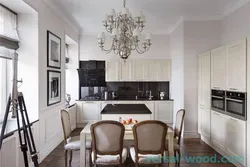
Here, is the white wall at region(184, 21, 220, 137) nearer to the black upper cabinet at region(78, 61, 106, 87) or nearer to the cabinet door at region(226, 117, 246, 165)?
the cabinet door at region(226, 117, 246, 165)

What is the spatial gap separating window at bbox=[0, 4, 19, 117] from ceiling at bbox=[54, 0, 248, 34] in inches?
46.6

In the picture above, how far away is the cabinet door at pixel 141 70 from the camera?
6.19 meters

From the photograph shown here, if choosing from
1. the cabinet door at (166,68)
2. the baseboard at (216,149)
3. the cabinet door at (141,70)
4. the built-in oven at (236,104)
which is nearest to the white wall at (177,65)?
the cabinet door at (166,68)

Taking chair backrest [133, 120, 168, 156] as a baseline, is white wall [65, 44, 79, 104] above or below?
above

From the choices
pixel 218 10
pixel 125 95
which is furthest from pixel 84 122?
pixel 218 10

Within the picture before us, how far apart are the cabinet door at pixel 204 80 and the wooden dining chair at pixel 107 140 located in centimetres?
259

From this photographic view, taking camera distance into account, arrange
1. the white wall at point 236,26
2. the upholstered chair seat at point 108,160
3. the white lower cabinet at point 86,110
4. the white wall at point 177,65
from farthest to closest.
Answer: the white lower cabinet at point 86,110
the white wall at point 177,65
the white wall at point 236,26
the upholstered chair seat at point 108,160

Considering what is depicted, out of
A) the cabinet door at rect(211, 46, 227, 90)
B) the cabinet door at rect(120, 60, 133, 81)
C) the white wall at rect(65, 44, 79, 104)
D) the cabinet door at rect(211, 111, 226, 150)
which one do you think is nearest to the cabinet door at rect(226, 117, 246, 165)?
the cabinet door at rect(211, 111, 226, 150)

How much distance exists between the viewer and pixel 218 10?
4.46 meters

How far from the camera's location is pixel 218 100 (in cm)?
379

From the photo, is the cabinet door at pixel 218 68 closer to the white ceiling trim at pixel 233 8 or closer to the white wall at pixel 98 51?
the white ceiling trim at pixel 233 8

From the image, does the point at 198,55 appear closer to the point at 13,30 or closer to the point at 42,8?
the point at 42,8

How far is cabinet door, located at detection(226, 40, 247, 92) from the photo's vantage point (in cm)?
291

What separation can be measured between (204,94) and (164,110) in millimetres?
1698
